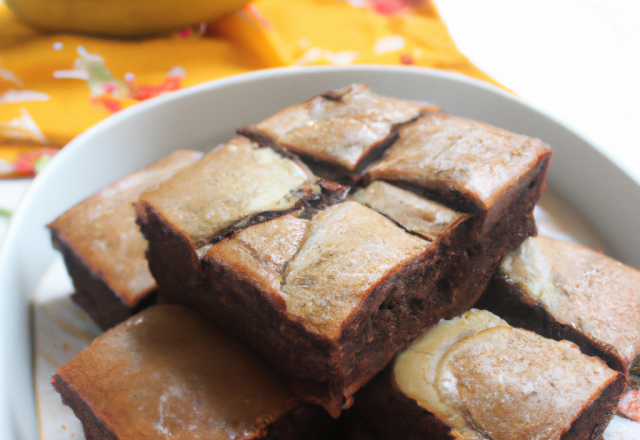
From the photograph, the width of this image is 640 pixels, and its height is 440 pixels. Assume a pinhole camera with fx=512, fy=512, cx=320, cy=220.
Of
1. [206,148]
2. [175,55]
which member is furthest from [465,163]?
[175,55]

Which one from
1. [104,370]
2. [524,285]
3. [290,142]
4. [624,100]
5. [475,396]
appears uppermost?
[624,100]

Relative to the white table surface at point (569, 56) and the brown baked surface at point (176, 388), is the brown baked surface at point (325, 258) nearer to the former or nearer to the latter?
the brown baked surface at point (176, 388)

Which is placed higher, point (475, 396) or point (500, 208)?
point (500, 208)

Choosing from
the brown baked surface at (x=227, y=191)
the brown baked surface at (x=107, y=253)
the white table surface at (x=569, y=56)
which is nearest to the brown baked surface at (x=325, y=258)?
the brown baked surface at (x=227, y=191)

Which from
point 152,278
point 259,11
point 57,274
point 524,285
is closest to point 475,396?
point 524,285

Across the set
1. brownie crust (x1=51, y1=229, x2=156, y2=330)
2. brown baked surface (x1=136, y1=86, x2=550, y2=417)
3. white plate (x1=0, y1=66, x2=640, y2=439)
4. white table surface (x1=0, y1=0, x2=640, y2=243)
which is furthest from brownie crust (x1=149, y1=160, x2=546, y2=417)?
white table surface (x1=0, y1=0, x2=640, y2=243)

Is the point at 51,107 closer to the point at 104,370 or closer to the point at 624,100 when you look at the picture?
the point at 104,370

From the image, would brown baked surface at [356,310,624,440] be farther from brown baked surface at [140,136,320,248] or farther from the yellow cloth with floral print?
the yellow cloth with floral print
